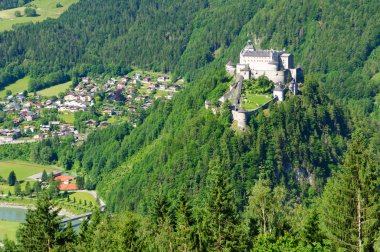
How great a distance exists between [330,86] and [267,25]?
38669 millimetres

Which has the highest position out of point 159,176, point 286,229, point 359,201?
point 359,201

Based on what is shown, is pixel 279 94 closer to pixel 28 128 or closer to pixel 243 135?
pixel 243 135

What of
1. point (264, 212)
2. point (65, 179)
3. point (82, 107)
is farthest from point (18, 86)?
point (264, 212)

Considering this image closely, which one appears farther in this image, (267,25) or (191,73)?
(267,25)

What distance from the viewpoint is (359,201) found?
122 feet

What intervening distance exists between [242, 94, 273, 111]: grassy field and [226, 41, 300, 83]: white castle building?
3.76m

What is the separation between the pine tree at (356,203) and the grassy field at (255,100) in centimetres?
4753

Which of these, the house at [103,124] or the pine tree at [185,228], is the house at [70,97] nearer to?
the house at [103,124]

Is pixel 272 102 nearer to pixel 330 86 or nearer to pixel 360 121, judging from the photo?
pixel 360 121

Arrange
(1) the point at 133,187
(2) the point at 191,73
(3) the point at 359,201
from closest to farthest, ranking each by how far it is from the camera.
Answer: (3) the point at 359,201, (1) the point at 133,187, (2) the point at 191,73

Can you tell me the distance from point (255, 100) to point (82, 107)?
7522 cm

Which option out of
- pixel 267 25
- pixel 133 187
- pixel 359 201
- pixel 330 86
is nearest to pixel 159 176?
pixel 133 187

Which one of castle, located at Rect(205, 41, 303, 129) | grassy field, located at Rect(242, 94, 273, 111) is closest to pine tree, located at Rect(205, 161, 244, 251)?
grassy field, located at Rect(242, 94, 273, 111)

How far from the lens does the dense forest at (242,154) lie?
3994 cm
